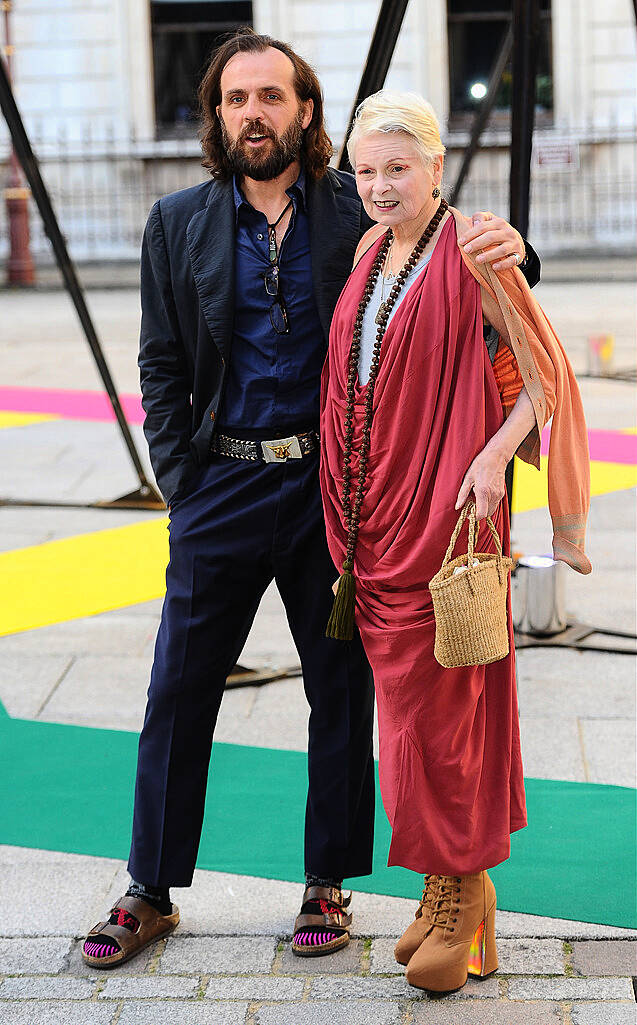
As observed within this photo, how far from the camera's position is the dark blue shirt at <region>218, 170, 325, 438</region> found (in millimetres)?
2957

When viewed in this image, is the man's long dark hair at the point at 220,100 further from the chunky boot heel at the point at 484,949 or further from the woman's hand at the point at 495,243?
the chunky boot heel at the point at 484,949

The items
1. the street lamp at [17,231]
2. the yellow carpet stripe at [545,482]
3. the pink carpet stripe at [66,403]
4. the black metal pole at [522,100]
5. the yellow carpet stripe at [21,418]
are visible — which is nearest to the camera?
the black metal pole at [522,100]

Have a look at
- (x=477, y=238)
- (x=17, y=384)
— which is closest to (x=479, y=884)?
(x=477, y=238)

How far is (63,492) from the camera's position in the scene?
25.1 ft

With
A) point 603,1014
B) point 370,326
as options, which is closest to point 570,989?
point 603,1014

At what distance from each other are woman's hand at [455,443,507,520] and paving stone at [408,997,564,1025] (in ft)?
3.42

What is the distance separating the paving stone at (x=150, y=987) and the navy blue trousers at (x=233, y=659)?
23 cm

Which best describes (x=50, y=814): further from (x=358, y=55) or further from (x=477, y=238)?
(x=358, y=55)

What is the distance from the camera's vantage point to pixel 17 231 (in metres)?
20.3

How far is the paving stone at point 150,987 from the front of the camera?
2857 mm

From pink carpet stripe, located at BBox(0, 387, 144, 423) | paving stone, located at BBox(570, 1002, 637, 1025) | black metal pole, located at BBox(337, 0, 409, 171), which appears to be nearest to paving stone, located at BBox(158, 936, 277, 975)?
paving stone, located at BBox(570, 1002, 637, 1025)

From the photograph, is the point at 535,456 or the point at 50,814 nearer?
the point at 535,456

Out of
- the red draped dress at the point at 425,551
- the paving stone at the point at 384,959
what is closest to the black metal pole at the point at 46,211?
the red draped dress at the point at 425,551

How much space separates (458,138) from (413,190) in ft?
65.7
